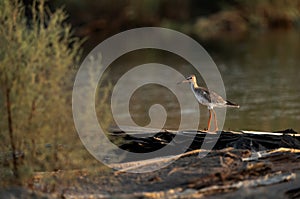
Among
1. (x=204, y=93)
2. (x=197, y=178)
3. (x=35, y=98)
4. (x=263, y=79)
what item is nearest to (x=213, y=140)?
(x=204, y=93)

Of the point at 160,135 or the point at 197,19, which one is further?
the point at 197,19

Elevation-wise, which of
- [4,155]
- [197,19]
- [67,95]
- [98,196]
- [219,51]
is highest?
[197,19]

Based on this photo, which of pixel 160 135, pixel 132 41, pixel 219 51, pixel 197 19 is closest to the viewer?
pixel 160 135

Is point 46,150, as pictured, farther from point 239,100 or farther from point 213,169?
point 239,100

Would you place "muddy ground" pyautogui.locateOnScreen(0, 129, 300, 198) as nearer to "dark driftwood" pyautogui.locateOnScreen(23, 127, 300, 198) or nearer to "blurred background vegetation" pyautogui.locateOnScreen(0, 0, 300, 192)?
"dark driftwood" pyautogui.locateOnScreen(23, 127, 300, 198)

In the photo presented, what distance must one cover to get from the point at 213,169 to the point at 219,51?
23.1m

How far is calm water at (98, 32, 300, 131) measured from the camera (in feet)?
52.5

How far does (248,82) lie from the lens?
21953 mm

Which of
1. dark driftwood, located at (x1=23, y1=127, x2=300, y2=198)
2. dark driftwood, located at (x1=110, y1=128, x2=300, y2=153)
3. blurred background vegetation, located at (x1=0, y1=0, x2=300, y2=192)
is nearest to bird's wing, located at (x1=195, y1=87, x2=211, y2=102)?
dark driftwood, located at (x1=110, y1=128, x2=300, y2=153)

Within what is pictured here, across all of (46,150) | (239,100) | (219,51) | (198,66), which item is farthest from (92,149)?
(219,51)

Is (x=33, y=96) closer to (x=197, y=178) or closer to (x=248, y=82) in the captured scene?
(x=197, y=178)

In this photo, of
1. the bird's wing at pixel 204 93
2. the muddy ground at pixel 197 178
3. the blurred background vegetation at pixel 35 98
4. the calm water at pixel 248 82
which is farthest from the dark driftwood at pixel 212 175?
the calm water at pixel 248 82

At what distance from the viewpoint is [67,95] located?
807cm

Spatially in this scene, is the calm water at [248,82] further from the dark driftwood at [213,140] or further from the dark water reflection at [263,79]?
the dark driftwood at [213,140]
